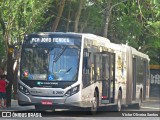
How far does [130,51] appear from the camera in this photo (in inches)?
1119

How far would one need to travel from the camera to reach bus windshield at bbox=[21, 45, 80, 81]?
20.2 metres

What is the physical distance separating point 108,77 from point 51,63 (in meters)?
4.44

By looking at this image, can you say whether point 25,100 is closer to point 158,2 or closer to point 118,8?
point 158,2

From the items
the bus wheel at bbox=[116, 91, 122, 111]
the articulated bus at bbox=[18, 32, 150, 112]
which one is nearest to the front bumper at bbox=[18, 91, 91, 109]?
the articulated bus at bbox=[18, 32, 150, 112]

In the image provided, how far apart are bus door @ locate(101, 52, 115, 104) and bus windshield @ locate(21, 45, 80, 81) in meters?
3.16

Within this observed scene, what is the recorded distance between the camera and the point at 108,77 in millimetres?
24000

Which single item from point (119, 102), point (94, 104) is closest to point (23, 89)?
point (94, 104)

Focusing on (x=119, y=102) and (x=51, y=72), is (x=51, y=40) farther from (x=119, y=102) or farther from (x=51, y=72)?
(x=119, y=102)

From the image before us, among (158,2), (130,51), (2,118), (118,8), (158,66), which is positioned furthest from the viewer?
(158,66)

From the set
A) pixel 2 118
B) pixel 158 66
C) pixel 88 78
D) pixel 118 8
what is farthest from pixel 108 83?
pixel 158 66

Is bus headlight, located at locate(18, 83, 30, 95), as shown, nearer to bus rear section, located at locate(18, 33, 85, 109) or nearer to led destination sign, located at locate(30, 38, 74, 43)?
bus rear section, located at locate(18, 33, 85, 109)

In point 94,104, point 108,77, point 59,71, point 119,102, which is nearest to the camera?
point 59,71

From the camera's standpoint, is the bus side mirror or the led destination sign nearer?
the bus side mirror

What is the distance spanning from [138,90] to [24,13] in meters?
7.60
